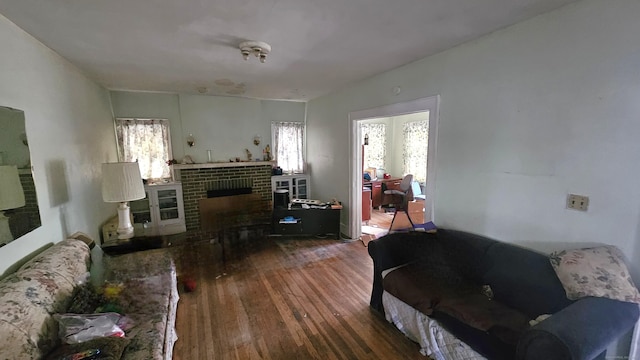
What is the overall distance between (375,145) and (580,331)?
18.0 feet

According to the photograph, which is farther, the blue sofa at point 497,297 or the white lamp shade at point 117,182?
the white lamp shade at point 117,182

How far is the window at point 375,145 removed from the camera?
639 cm

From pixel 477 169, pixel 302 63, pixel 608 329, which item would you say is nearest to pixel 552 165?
pixel 477 169

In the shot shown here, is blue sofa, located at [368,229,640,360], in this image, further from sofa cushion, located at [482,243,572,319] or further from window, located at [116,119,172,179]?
window, located at [116,119,172,179]

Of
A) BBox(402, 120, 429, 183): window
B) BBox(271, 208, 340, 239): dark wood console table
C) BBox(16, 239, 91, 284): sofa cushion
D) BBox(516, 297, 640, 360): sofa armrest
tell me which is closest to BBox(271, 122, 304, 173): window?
BBox(271, 208, 340, 239): dark wood console table

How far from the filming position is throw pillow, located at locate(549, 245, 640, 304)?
4.56ft

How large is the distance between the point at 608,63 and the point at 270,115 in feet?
14.6

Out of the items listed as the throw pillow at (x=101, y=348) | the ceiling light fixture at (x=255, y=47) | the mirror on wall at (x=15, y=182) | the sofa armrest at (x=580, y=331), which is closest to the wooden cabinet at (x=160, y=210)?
the mirror on wall at (x=15, y=182)

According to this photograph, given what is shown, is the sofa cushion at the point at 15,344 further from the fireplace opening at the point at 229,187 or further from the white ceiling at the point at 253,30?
the fireplace opening at the point at 229,187

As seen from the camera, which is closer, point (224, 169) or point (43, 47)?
point (43, 47)

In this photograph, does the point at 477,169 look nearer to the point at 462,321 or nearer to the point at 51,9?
the point at 462,321

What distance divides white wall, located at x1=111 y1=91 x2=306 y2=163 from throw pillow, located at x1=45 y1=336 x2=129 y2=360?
348cm

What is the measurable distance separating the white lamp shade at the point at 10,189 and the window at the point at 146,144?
2416 mm

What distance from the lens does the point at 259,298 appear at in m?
2.57
